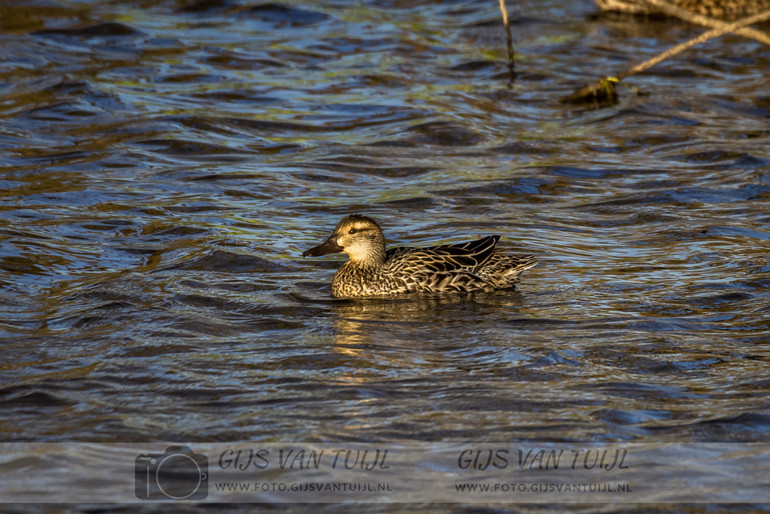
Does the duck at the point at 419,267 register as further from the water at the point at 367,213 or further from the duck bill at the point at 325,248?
the water at the point at 367,213

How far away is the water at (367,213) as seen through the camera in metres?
6.80

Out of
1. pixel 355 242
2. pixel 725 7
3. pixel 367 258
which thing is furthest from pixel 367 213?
pixel 725 7

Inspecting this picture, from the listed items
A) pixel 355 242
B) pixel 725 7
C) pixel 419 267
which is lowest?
pixel 419 267

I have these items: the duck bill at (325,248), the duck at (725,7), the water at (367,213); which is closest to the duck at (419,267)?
the duck bill at (325,248)

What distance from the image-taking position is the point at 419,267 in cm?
942

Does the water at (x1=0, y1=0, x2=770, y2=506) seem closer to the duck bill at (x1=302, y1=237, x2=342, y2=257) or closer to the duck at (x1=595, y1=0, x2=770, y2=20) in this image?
the duck bill at (x1=302, y1=237, x2=342, y2=257)

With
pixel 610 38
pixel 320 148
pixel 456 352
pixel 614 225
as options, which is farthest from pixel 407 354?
pixel 610 38

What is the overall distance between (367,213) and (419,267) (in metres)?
2.25

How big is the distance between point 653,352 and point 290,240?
4031 millimetres

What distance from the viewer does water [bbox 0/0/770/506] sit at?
6.80 meters

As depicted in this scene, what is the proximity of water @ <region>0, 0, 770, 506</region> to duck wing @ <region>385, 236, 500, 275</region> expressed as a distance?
26 centimetres

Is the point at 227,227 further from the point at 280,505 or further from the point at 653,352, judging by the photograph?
the point at 280,505

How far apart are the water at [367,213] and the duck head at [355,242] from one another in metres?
0.38

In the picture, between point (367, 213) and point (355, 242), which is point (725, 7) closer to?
point (367, 213)
